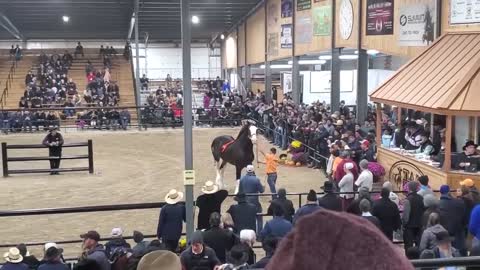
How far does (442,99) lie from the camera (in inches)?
455

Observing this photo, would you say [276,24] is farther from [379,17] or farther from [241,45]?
[379,17]

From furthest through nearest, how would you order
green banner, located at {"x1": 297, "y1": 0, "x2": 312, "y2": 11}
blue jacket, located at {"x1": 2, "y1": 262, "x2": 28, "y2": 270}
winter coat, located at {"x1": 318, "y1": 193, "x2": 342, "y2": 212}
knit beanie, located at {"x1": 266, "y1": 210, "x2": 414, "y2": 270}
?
green banner, located at {"x1": 297, "y1": 0, "x2": 312, "y2": 11} < winter coat, located at {"x1": 318, "y1": 193, "x2": 342, "y2": 212} < blue jacket, located at {"x1": 2, "y1": 262, "x2": 28, "y2": 270} < knit beanie, located at {"x1": 266, "y1": 210, "x2": 414, "y2": 270}

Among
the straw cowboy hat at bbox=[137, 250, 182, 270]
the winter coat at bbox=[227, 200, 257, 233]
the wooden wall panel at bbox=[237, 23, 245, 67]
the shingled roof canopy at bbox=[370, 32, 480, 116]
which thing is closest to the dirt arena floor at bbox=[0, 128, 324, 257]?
the winter coat at bbox=[227, 200, 257, 233]

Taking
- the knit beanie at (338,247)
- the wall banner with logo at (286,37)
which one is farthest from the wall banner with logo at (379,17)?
the knit beanie at (338,247)

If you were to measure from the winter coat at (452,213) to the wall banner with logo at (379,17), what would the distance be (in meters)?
10.4

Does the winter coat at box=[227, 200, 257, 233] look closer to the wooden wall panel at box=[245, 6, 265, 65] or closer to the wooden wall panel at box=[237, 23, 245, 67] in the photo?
the wooden wall panel at box=[245, 6, 265, 65]

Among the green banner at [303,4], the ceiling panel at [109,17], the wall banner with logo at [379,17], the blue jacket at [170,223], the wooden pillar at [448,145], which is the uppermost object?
the ceiling panel at [109,17]

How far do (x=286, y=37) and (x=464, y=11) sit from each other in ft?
51.2

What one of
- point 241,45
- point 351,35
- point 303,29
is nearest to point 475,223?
point 351,35

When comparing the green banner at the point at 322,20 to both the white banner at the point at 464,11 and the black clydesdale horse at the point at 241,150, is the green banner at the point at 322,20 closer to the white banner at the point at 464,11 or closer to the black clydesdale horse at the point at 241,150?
the white banner at the point at 464,11

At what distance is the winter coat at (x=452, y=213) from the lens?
8102 mm

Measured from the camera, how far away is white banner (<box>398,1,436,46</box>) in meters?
15.1

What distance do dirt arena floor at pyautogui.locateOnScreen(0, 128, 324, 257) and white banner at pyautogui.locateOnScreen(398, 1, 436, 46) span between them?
15.2 ft

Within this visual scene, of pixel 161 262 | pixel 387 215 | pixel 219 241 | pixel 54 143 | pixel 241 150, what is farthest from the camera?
pixel 54 143
